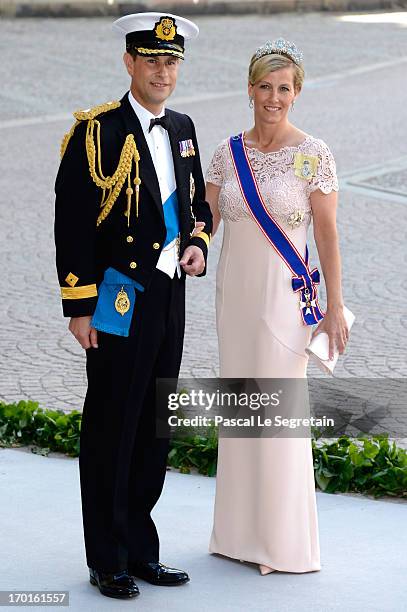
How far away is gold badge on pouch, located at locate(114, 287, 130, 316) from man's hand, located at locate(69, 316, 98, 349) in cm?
11

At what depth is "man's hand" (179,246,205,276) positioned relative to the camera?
4481mm

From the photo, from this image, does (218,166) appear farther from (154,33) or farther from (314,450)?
(314,450)

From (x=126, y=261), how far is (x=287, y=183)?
0.65 m

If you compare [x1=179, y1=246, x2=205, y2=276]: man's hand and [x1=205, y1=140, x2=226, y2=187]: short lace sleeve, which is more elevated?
[x1=205, y1=140, x2=226, y2=187]: short lace sleeve

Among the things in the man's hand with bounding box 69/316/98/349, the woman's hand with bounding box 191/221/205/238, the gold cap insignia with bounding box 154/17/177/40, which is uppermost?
the gold cap insignia with bounding box 154/17/177/40

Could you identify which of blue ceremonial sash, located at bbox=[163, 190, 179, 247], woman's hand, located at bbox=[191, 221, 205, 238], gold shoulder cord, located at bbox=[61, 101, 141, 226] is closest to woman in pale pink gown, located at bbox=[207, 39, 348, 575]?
woman's hand, located at bbox=[191, 221, 205, 238]

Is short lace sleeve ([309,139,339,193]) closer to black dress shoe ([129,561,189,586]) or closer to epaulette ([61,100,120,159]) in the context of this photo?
epaulette ([61,100,120,159])

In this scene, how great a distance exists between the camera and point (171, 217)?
14.8 ft

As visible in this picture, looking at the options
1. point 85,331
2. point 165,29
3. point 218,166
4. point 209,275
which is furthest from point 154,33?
point 209,275

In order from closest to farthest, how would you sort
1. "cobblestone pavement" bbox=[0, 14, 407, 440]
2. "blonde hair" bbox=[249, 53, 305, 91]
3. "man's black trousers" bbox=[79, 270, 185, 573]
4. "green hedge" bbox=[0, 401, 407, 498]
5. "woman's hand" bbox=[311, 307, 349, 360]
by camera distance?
"man's black trousers" bbox=[79, 270, 185, 573]
"blonde hair" bbox=[249, 53, 305, 91]
"woman's hand" bbox=[311, 307, 349, 360]
"green hedge" bbox=[0, 401, 407, 498]
"cobblestone pavement" bbox=[0, 14, 407, 440]

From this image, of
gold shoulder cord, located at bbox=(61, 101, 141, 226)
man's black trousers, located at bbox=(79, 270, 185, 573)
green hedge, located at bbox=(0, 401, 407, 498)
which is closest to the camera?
gold shoulder cord, located at bbox=(61, 101, 141, 226)

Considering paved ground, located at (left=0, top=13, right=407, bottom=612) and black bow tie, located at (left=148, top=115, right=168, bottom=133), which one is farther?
paved ground, located at (left=0, top=13, right=407, bottom=612)

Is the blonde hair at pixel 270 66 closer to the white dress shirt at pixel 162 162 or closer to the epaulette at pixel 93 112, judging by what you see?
the white dress shirt at pixel 162 162

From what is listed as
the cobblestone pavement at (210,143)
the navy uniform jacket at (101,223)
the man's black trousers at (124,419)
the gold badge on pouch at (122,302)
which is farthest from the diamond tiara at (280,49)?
the cobblestone pavement at (210,143)
